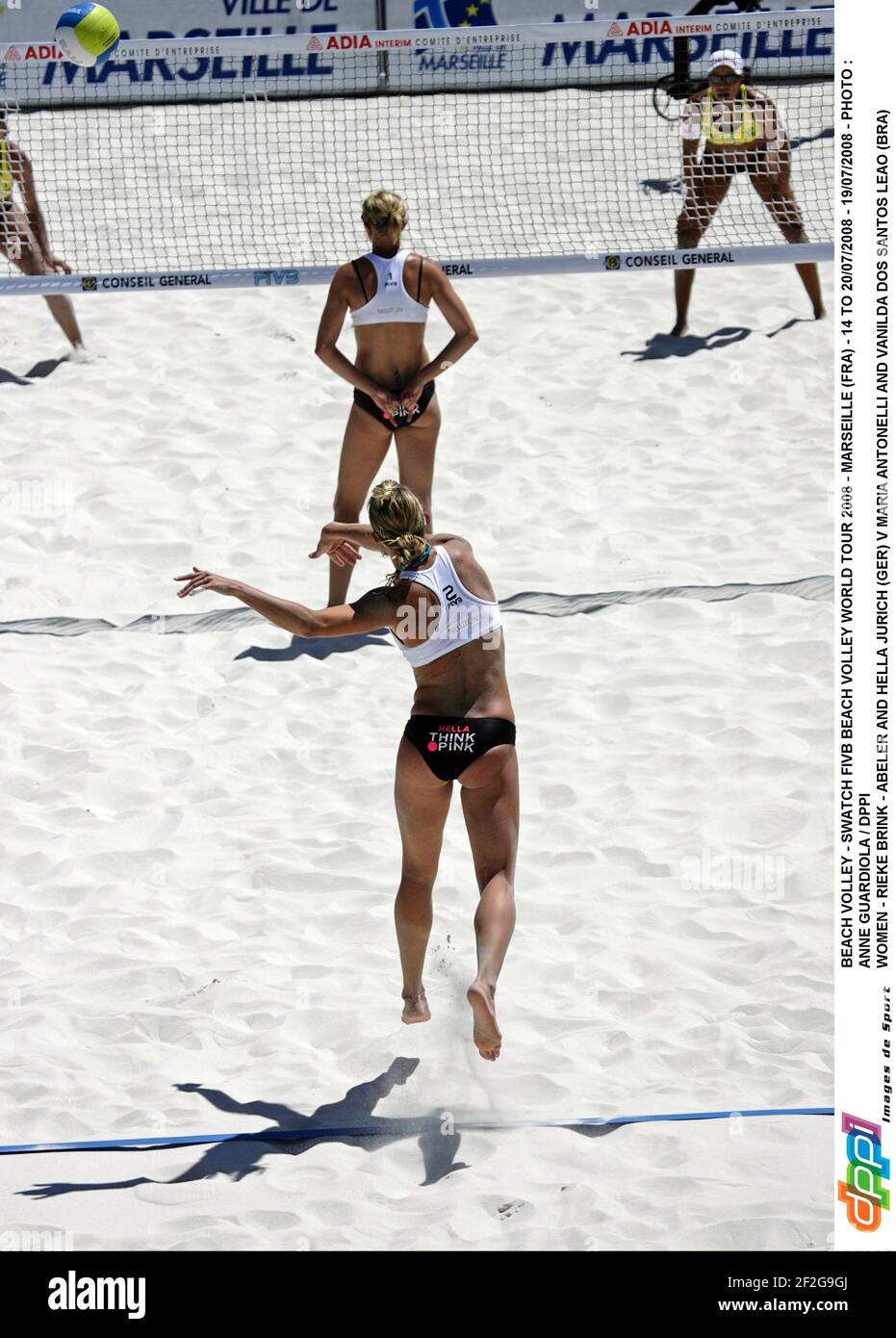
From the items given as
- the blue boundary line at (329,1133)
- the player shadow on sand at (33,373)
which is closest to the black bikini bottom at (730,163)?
the player shadow on sand at (33,373)

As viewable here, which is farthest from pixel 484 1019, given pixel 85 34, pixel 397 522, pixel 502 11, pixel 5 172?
pixel 502 11

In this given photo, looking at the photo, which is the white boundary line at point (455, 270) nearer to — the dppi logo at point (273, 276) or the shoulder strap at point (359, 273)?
the dppi logo at point (273, 276)

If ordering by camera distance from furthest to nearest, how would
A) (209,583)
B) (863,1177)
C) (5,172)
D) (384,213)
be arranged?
1. (5,172)
2. (384,213)
3. (209,583)
4. (863,1177)

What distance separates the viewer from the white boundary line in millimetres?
7051

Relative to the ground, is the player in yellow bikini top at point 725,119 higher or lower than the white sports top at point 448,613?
higher

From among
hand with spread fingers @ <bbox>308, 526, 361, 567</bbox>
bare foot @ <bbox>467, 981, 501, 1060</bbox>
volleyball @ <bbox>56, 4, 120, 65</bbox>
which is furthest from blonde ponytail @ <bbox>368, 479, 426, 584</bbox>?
volleyball @ <bbox>56, 4, 120, 65</bbox>

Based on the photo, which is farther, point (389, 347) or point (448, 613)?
point (389, 347)

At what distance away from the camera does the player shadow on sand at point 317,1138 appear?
4.18 meters

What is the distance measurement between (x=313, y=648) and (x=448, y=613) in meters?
2.84

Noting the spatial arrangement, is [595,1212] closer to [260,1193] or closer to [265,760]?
[260,1193]

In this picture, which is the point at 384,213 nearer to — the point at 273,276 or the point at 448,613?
the point at 273,276

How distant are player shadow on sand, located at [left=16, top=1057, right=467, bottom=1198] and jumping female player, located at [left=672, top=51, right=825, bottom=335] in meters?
5.90

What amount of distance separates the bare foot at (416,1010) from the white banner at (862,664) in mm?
1137

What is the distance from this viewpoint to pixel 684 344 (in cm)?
955
